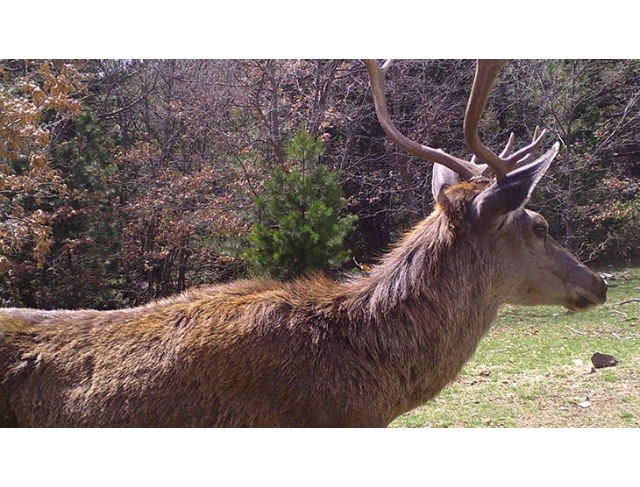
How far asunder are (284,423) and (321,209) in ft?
11.7

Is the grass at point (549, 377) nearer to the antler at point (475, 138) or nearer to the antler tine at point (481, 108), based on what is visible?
the antler at point (475, 138)

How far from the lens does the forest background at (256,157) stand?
7.19 metres

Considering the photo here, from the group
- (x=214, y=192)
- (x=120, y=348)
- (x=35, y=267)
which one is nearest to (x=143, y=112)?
(x=214, y=192)

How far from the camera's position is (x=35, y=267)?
21.3ft

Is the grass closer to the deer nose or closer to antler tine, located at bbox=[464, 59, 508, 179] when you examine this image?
the deer nose

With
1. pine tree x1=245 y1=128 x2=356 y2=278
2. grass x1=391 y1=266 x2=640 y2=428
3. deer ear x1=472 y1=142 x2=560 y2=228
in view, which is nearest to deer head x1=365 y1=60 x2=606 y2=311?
deer ear x1=472 y1=142 x2=560 y2=228

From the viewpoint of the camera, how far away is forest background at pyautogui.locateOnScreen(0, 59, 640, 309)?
7.19 meters

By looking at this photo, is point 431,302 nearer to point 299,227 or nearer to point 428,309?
point 428,309

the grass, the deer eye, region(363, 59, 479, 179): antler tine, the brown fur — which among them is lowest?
the grass

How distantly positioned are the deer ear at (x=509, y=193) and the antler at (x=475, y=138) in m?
0.14

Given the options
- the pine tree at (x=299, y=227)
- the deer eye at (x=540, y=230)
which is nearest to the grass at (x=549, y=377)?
the pine tree at (x=299, y=227)

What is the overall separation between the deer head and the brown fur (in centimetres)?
2

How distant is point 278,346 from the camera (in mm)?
2672

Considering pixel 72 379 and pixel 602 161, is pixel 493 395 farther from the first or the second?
pixel 602 161
